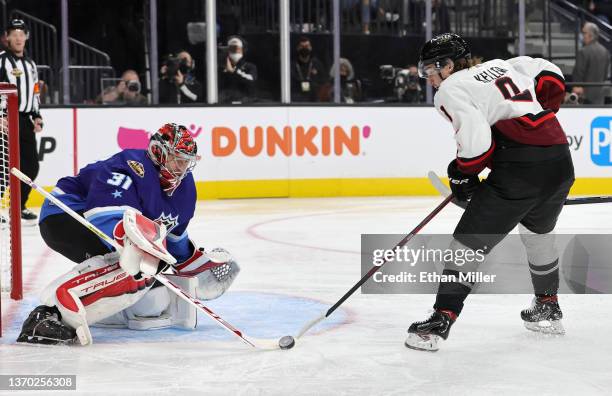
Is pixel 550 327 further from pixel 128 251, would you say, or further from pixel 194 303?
pixel 128 251

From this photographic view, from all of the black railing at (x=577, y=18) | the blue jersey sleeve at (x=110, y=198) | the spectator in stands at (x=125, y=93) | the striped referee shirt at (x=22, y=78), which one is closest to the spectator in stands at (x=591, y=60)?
the black railing at (x=577, y=18)

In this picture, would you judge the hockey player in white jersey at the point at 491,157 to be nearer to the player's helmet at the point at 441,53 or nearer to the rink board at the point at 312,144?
the player's helmet at the point at 441,53

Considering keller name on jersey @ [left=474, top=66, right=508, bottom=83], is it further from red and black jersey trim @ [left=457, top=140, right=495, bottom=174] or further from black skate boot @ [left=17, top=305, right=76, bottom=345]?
black skate boot @ [left=17, top=305, right=76, bottom=345]

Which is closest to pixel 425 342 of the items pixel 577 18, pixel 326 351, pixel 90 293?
pixel 326 351

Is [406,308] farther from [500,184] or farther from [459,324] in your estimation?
[500,184]

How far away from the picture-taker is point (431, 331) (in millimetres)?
3242

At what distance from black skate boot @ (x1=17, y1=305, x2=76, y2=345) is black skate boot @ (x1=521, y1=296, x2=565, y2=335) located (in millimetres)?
1473

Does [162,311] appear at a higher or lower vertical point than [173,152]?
lower

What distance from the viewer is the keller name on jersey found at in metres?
3.19

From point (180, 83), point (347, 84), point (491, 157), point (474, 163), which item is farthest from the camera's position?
point (347, 84)

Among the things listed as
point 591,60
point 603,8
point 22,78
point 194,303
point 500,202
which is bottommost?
point 194,303

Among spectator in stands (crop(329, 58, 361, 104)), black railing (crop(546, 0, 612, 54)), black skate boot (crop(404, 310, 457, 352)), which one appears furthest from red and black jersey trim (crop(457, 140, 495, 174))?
black railing (crop(546, 0, 612, 54))

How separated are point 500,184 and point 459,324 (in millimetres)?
626

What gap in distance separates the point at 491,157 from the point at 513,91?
0.23 meters
